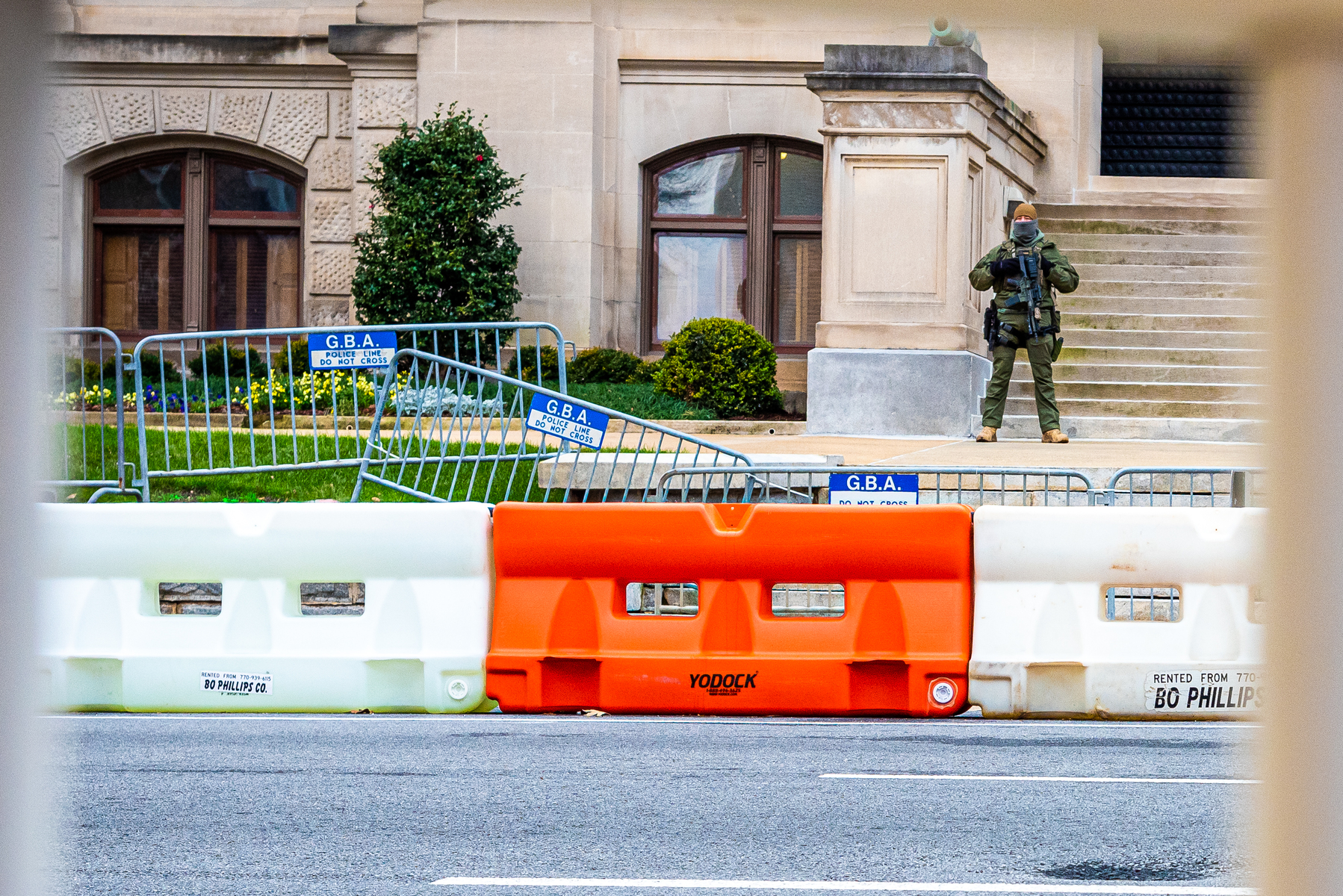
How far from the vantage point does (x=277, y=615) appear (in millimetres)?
7586

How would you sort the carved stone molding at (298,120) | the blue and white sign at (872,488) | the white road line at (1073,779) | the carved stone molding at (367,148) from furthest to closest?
the carved stone molding at (298,120)
the carved stone molding at (367,148)
the blue and white sign at (872,488)
the white road line at (1073,779)

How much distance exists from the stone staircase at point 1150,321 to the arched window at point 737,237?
3009 mm

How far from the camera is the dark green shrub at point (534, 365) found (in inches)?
720

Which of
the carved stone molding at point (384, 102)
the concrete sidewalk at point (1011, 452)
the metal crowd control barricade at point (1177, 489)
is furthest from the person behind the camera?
the carved stone molding at point (384, 102)

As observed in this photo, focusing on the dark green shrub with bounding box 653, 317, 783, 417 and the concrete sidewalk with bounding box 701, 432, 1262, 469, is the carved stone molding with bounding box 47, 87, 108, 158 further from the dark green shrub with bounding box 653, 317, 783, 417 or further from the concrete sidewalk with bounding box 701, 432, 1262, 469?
the concrete sidewalk with bounding box 701, 432, 1262, 469

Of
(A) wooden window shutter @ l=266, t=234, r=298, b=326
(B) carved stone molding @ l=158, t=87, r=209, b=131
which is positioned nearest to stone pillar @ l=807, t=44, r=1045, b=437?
(A) wooden window shutter @ l=266, t=234, r=298, b=326

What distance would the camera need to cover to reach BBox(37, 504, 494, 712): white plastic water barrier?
7543 mm

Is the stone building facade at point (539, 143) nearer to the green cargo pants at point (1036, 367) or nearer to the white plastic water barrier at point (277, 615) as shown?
the green cargo pants at point (1036, 367)

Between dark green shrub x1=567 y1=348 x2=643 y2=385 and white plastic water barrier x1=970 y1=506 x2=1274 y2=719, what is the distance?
409 inches

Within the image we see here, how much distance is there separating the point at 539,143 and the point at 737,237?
9.36ft

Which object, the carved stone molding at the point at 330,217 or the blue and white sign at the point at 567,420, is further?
the carved stone molding at the point at 330,217

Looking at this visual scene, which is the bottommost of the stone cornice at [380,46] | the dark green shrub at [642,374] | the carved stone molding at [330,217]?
the dark green shrub at [642,374]

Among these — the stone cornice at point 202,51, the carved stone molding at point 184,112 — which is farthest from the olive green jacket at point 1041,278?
the carved stone molding at point 184,112

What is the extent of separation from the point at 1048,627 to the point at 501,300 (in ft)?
38.1
